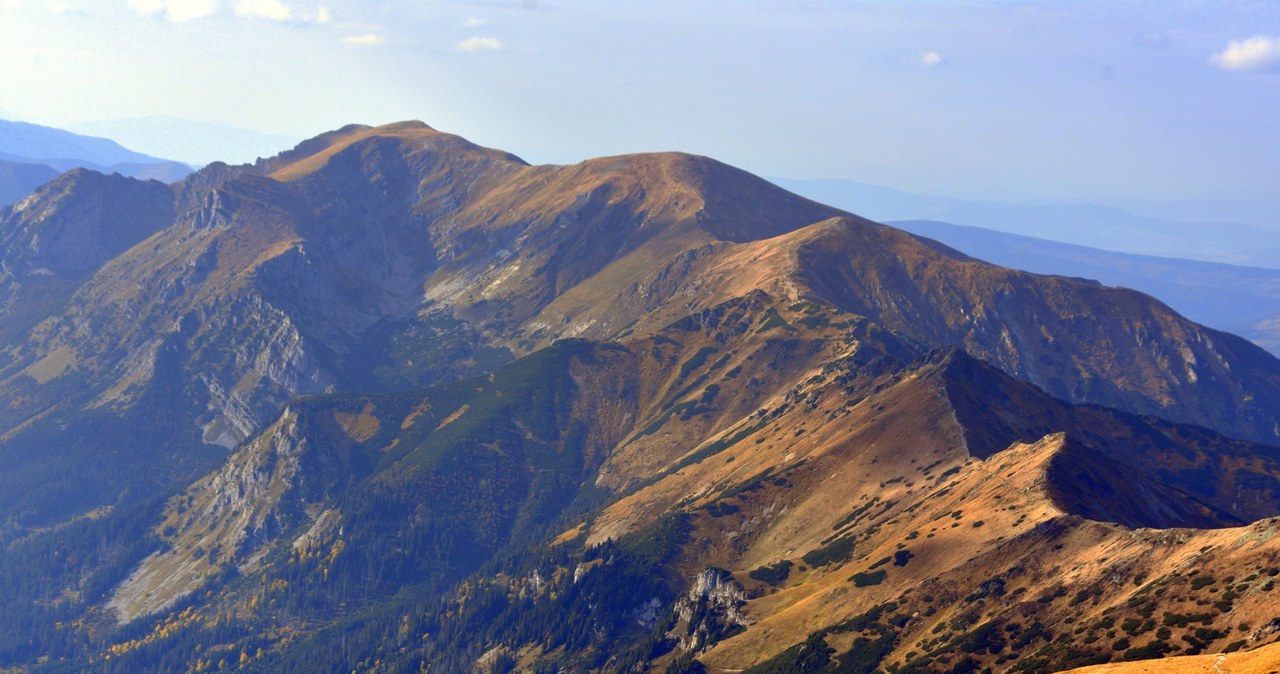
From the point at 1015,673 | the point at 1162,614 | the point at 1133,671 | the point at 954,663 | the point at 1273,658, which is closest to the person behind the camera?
the point at 1273,658

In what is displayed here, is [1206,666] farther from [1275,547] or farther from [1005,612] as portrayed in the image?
[1005,612]

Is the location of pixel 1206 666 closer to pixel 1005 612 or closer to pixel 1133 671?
pixel 1133 671

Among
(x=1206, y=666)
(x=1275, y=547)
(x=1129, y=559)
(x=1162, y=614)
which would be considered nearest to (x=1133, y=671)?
(x=1206, y=666)

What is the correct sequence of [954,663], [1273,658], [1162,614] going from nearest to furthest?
1. [1273,658]
2. [1162,614]
3. [954,663]

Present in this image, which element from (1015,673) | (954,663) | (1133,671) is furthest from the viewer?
(954,663)

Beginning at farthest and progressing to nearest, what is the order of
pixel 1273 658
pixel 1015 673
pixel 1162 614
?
pixel 1015 673 < pixel 1162 614 < pixel 1273 658

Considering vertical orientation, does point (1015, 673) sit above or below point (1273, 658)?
below

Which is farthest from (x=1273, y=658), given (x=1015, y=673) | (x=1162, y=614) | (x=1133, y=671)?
(x=1015, y=673)

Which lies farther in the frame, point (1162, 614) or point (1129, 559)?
point (1129, 559)

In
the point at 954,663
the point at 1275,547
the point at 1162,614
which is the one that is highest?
the point at 1275,547
